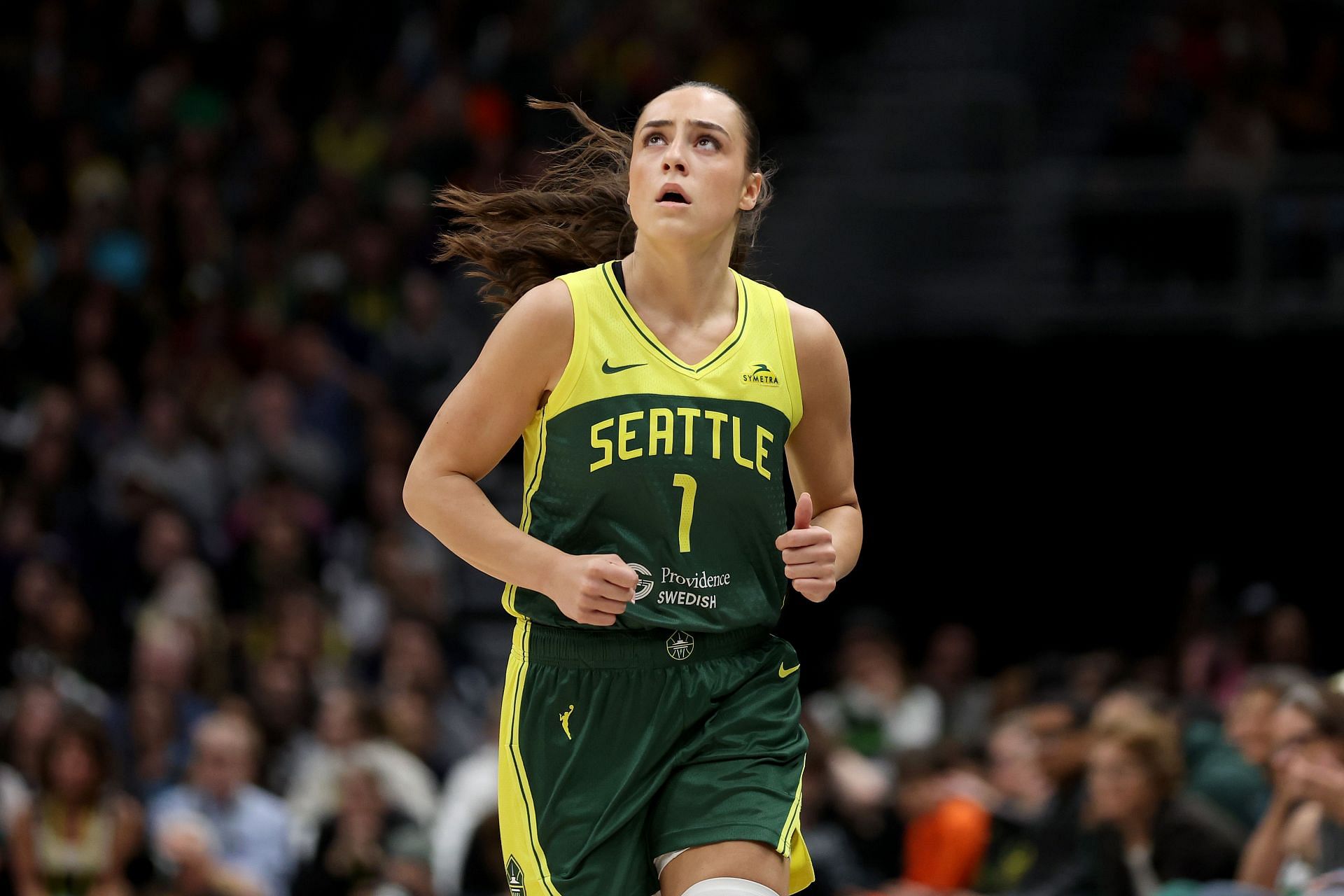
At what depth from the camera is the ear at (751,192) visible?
4570mm

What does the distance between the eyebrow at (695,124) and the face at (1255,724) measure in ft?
13.1

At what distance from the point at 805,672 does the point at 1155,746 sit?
5619mm

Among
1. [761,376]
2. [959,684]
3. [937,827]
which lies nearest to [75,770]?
[937,827]

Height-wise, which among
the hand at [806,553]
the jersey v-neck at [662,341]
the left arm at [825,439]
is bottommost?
the hand at [806,553]

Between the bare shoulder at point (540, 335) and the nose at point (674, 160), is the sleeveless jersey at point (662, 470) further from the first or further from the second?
the nose at point (674, 160)

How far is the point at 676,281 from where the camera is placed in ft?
14.7

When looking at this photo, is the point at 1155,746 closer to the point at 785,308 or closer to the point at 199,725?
the point at 785,308

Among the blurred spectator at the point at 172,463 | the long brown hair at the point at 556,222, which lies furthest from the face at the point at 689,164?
the blurred spectator at the point at 172,463

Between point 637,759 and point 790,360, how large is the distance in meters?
0.94

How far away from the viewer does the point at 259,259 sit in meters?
14.1

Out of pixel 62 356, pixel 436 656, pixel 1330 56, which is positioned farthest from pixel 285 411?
pixel 1330 56

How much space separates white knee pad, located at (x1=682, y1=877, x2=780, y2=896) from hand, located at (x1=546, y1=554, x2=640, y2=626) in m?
0.57

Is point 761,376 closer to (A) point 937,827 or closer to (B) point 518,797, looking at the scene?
(B) point 518,797

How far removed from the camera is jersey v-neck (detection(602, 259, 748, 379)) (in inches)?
171
